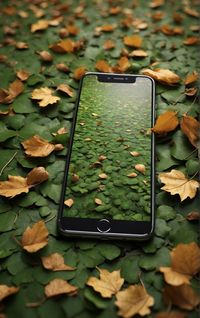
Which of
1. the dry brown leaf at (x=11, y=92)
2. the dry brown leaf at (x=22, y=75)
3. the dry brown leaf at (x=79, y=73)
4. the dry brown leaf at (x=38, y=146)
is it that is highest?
the dry brown leaf at (x=79, y=73)

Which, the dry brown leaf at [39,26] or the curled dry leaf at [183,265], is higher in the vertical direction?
the dry brown leaf at [39,26]

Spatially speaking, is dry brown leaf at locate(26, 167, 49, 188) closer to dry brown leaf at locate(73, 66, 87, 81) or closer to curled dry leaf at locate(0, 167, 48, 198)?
curled dry leaf at locate(0, 167, 48, 198)

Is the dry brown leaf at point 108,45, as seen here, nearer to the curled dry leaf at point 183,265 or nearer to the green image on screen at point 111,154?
the green image on screen at point 111,154

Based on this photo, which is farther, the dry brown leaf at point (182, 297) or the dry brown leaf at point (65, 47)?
the dry brown leaf at point (65, 47)

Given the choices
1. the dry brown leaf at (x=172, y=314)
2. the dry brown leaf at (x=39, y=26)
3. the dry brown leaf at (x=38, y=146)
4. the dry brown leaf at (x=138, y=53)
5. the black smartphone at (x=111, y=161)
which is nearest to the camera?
the dry brown leaf at (x=172, y=314)

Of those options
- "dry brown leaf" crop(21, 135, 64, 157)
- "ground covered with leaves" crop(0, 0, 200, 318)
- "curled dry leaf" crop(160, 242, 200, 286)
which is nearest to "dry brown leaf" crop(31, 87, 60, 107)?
"ground covered with leaves" crop(0, 0, 200, 318)

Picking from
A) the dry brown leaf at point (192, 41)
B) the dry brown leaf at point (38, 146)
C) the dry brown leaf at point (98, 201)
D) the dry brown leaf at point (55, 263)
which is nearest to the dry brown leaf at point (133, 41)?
the dry brown leaf at point (192, 41)
